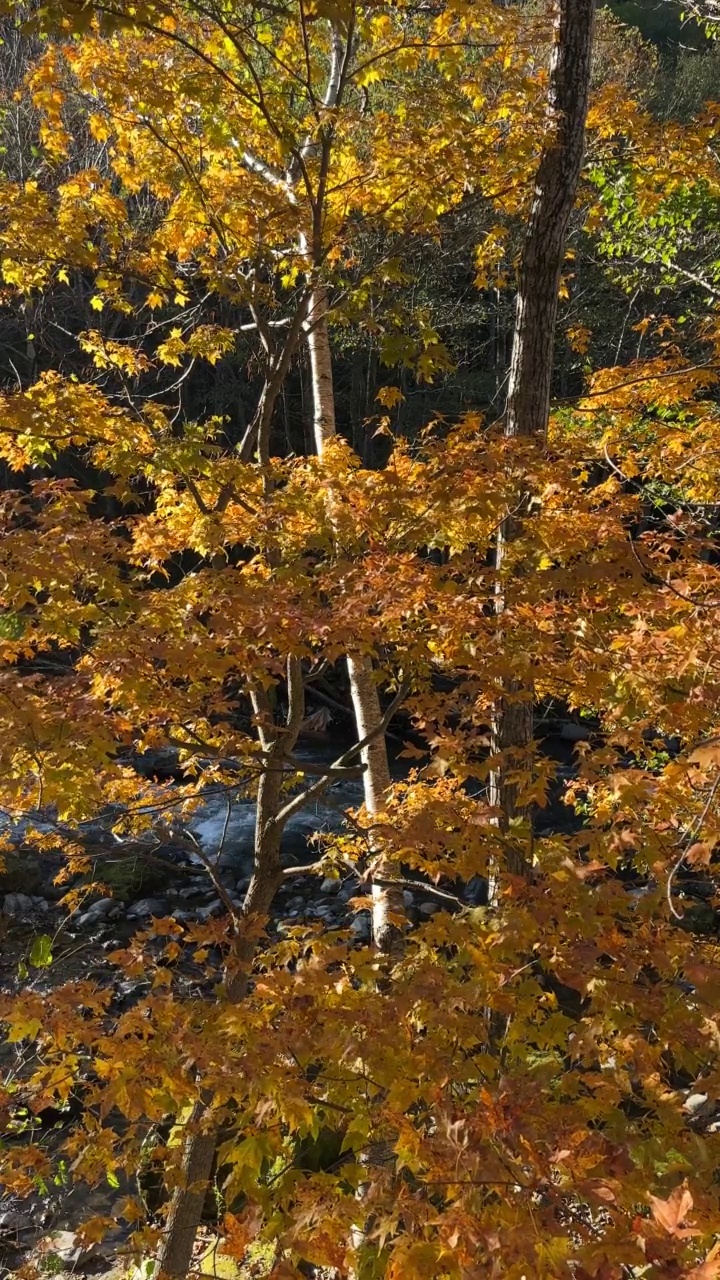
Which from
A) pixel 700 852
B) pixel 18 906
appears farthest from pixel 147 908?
pixel 700 852

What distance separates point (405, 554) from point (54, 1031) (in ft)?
8.23

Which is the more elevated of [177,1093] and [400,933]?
[177,1093]

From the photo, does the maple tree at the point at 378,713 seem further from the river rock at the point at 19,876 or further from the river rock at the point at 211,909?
the river rock at the point at 19,876

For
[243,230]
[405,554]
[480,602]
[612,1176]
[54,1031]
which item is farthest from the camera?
[243,230]

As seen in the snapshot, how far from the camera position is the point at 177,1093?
111 inches

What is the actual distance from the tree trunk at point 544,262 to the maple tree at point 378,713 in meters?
0.13

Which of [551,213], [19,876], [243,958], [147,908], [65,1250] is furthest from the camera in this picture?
[19,876]

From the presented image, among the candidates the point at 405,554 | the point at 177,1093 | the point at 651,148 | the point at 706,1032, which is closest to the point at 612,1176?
the point at 706,1032

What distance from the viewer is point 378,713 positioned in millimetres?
6020

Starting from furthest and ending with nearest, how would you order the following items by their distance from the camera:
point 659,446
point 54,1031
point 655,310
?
point 655,310
point 659,446
point 54,1031

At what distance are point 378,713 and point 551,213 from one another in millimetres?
3421

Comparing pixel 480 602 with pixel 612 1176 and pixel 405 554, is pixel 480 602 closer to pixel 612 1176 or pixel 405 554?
pixel 405 554

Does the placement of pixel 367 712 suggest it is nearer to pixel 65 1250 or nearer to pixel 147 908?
pixel 65 1250

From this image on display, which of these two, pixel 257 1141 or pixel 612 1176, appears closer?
pixel 612 1176
